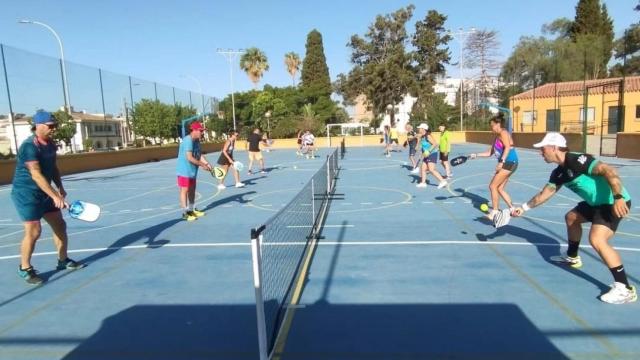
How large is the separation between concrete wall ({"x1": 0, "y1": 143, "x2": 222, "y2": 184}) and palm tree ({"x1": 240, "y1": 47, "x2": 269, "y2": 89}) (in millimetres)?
41546

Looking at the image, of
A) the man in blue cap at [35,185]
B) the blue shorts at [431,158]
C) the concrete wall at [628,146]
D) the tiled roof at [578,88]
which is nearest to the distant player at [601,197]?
the man in blue cap at [35,185]

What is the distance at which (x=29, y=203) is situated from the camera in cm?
543

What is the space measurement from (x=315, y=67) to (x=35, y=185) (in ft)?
217

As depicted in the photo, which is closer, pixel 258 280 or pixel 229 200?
pixel 258 280

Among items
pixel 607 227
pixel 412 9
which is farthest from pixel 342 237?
pixel 412 9

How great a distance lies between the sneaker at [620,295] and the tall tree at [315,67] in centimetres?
6449

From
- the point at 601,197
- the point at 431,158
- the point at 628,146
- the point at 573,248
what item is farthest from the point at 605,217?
the point at 628,146

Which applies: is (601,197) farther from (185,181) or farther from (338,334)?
(185,181)

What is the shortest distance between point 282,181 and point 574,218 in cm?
1166

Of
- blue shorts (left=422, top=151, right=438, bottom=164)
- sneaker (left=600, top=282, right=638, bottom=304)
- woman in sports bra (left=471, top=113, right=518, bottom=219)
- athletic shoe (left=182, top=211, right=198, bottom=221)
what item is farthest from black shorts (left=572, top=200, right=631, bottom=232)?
blue shorts (left=422, top=151, right=438, bottom=164)

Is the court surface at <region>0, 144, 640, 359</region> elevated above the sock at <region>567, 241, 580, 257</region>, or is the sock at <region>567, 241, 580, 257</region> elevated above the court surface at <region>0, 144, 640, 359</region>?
the sock at <region>567, 241, 580, 257</region>

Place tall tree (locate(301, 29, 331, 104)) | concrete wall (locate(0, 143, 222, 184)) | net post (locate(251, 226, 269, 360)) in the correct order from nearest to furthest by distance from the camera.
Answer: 1. net post (locate(251, 226, 269, 360))
2. concrete wall (locate(0, 143, 222, 184))
3. tall tree (locate(301, 29, 331, 104))

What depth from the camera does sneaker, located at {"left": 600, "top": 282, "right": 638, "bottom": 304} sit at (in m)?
4.41

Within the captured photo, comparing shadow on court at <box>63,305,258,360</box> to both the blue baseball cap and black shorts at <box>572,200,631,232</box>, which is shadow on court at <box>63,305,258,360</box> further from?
black shorts at <box>572,200,631,232</box>
